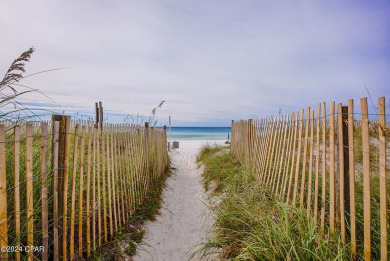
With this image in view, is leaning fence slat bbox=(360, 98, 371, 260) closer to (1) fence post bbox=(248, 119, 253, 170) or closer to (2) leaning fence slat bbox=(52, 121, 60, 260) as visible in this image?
(2) leaning fence slat bbox=(52, 121, 60, 260)

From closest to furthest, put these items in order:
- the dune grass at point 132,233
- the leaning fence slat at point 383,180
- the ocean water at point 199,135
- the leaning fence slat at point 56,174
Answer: the leaning fence slat at point 383,180 → the leaning fence slat at point 56,174 → the dune grass at point 132,233 → the ocean water at point 199,135

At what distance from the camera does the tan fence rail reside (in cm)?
225

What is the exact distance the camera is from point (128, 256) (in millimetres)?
3818

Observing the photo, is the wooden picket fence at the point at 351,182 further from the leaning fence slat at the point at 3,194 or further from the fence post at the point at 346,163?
the leaning fence slat at the point at 3,194

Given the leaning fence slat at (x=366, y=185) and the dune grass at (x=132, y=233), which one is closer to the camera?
the leaning fence slat at (x=366, y=185)

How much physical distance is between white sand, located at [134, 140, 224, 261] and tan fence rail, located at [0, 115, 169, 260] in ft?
1.97

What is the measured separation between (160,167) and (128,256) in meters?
4.58

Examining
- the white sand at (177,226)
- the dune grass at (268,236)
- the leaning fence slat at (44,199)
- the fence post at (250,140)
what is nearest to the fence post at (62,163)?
the leaning fence slat at (44,199)

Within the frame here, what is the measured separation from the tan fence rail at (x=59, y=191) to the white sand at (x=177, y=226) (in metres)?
0.60

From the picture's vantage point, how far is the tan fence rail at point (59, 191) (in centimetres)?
225

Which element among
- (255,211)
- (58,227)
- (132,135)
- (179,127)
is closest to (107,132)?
(132,135)

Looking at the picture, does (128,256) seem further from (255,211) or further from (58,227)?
(255,211)

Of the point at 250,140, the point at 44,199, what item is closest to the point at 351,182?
the point at 44,199

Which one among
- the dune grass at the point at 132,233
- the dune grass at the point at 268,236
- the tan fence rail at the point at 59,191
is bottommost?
the dune grass at the point at 132,233
